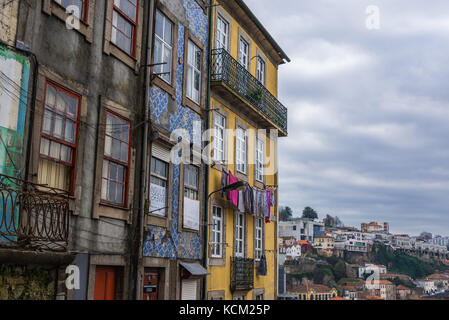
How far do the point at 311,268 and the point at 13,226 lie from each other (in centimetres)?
13404

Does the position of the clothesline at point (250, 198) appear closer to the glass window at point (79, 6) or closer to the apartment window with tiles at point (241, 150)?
the apartment window with tiles at point (241, 150)

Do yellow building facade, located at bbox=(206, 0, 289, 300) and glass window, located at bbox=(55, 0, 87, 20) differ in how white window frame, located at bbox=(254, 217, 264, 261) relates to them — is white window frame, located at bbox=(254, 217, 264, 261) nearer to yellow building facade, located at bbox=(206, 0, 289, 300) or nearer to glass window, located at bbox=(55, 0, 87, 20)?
yellow building facade, located at bbox=(206, 0, 289, 300)

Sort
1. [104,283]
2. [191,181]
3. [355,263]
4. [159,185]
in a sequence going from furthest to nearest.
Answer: [355,263], [191,181], [159,185], [104,283]

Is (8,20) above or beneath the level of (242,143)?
beneath

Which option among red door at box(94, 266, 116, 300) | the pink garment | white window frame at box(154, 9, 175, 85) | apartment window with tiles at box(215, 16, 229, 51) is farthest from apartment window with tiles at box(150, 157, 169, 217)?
apartment window with tiles at box(215, 16, 229, 51)

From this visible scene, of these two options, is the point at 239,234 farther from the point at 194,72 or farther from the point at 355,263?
the point at 355,263

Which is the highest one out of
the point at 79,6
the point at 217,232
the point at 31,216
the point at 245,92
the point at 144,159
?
the point at 245,92

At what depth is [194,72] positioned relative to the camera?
15617 millimetres

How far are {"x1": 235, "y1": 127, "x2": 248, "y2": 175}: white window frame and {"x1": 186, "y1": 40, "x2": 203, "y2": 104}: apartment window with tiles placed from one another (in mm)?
3041

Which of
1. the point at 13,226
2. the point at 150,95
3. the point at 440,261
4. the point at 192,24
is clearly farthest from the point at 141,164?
the point at 440,261

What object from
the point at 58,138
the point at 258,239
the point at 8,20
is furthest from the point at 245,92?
the point at 8,20

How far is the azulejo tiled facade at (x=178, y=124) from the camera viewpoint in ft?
41.7

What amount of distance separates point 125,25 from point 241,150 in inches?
311
